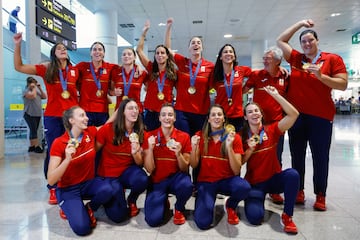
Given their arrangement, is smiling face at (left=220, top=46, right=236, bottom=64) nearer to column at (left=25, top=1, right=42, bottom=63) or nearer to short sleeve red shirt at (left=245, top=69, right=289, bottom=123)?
short sleeve red shirt at (left=245, top=69, right=289, bottom=123)

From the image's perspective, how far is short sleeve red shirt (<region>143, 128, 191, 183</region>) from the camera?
2752 millimetres

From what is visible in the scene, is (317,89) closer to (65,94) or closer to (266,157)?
(266,157)

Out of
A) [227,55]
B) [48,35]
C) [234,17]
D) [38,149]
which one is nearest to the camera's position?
[227,55]

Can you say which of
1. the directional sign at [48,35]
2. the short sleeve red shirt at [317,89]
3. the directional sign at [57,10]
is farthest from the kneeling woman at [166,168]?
the directional sign at [57,10]

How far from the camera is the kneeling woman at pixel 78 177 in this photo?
2.37 metres

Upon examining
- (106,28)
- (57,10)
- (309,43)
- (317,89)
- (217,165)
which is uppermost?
(106,28)

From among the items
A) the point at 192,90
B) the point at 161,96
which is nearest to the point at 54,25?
the point at 161,96

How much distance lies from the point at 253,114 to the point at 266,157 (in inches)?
17.9

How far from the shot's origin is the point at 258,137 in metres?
2.70

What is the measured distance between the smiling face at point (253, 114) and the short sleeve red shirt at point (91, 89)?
172 cm

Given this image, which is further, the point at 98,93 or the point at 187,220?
the point at 98,93

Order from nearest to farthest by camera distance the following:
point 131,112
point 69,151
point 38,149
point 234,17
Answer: point 69,151 → point 131,112 → point 38,149 → point 234,17

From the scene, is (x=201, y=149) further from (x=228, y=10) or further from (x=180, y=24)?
(x=180, y=24)

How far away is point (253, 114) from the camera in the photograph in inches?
107
